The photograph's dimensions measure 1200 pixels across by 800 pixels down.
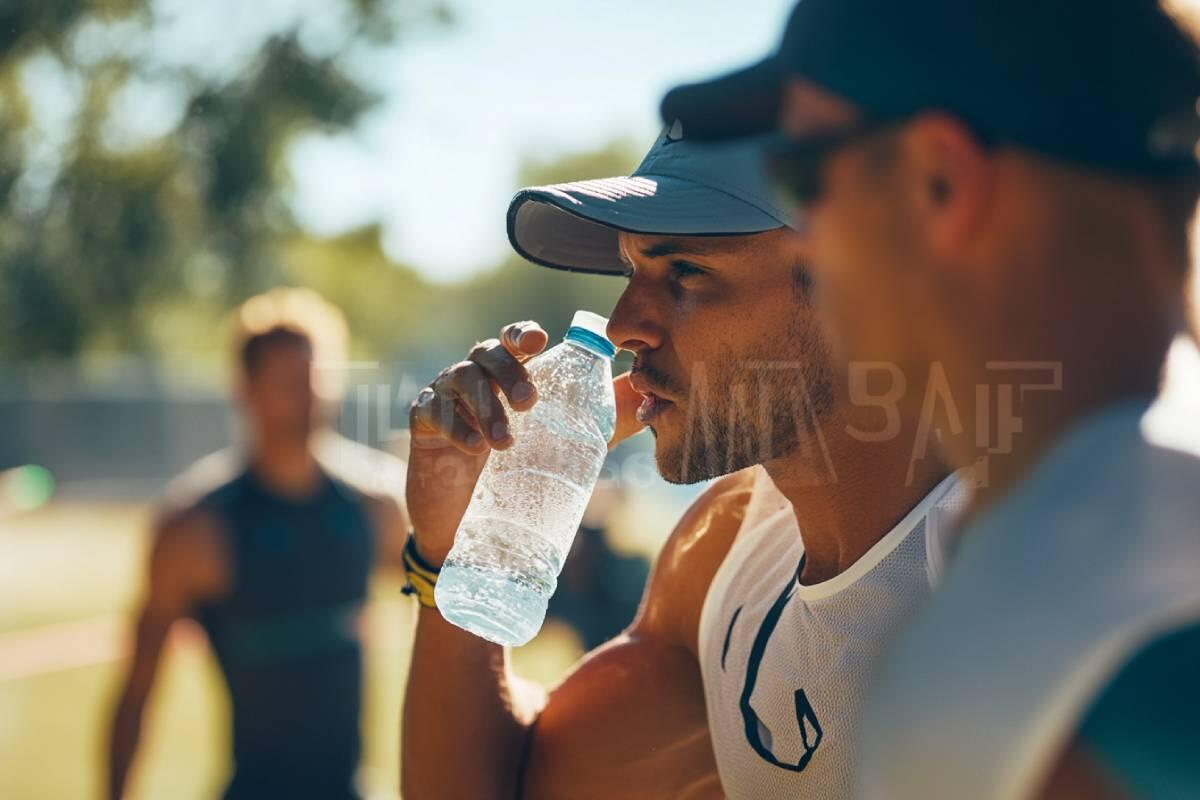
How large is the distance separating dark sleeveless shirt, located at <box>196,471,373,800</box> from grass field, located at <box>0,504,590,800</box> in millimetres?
280

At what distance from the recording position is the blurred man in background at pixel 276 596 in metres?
4.64

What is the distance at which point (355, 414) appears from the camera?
2692cm

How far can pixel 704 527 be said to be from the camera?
8.38 ft

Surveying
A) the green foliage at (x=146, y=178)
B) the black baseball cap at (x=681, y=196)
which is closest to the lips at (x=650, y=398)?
the black baseball cap at (x=681, y=196)

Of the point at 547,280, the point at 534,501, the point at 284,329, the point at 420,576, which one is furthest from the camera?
the point at 547,280

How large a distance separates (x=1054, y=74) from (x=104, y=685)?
10.1 meters

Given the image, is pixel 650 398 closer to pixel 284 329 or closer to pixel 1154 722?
pixel 1154 722

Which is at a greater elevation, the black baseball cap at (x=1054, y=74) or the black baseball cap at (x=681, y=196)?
the black baseball cap at (x=1054, y=74)

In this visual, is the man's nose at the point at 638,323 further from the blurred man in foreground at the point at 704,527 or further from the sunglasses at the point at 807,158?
the sunglasses at the point at 807,158


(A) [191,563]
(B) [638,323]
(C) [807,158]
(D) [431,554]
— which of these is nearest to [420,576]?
(D) [431,554]

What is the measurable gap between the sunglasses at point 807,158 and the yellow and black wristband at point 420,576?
1308 mm

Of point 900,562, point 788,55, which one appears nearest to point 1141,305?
point 788,55

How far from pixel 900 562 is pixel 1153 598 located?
3.48 feet

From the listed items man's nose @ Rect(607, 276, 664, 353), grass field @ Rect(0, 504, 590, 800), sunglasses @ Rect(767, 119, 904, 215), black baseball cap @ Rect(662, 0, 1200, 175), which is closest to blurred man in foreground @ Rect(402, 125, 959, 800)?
man's nose @ Rect(607, 276, 664, 353)
